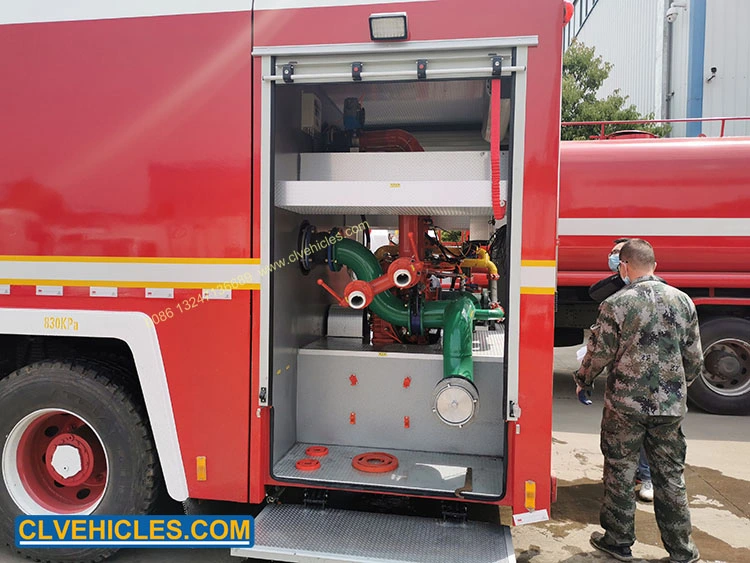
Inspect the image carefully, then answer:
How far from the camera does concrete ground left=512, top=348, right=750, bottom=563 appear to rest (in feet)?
10.8

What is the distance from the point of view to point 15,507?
3.06m

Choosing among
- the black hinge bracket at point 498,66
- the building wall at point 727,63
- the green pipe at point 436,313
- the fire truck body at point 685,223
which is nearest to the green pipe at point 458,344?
the green pipe at point 436,313

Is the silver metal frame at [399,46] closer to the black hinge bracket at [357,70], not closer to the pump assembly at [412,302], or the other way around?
the black hinge bracket at [357,70]

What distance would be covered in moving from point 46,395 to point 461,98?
9.33 feet

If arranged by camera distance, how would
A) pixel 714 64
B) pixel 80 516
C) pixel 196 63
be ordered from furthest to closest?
pixel 714 64
pixel 80 516
pixel 196 63

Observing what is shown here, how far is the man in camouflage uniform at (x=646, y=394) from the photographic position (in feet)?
9.75

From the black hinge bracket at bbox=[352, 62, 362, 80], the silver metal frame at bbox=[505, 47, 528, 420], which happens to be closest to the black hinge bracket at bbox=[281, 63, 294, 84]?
the black hinge bracket at bbox=[352, 62, 362, 80]

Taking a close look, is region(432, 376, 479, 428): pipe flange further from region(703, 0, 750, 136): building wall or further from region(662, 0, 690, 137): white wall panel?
region(662, 0, 690, 137): white wall panel

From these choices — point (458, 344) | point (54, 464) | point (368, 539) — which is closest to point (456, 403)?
point (458, 344)

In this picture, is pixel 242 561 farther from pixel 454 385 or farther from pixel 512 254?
pixel 512 254

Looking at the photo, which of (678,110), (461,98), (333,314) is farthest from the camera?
(678,110)

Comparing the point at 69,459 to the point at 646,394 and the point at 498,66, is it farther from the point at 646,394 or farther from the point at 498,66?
the point at 646,394

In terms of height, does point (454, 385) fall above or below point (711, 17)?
below

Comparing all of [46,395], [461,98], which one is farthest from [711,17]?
[46,395]
